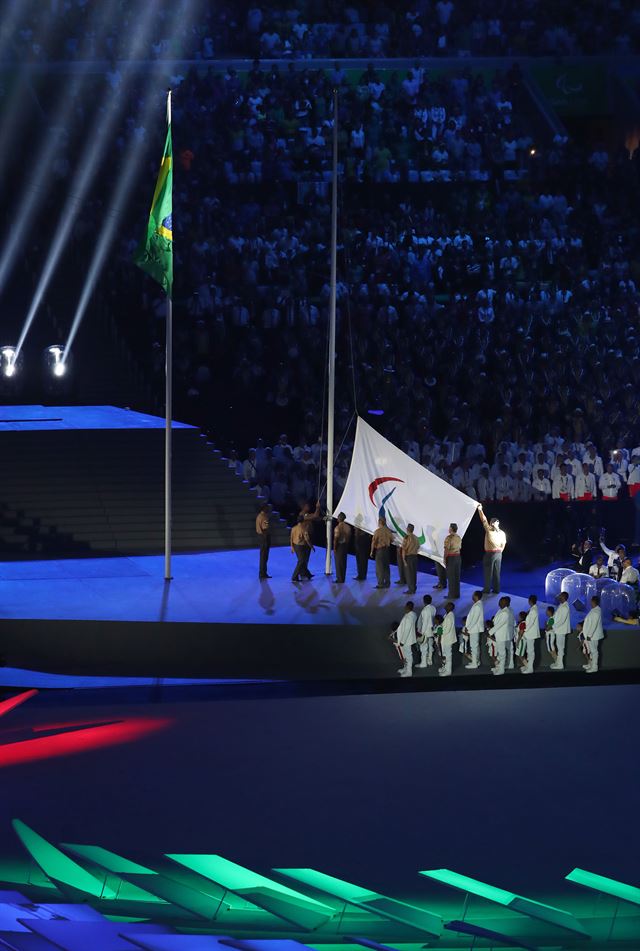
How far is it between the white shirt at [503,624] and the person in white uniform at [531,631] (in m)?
0.22

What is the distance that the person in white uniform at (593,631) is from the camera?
18.9 meters

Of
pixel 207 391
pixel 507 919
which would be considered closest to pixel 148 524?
pixel 207 391

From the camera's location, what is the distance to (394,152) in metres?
36.8

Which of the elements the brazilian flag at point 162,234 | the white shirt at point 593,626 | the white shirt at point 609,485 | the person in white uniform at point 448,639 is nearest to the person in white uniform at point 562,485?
the white shirt at point 609,485

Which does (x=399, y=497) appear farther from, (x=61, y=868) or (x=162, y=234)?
(x=61, y=868)

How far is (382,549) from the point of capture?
2147 cm

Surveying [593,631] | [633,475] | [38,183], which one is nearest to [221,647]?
[593,631]

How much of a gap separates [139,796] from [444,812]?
10.3 ft

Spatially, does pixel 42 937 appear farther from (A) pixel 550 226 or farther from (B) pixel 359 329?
(A) pixel 550 226

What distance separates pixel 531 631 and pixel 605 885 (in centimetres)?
667

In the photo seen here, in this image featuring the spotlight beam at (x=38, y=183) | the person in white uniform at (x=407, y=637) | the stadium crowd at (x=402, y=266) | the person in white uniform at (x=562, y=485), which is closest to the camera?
the person in white uniform at (x=407, y=637)

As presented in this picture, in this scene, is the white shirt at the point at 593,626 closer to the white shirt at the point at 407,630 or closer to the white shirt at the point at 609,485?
the white shirt at the point at 407,630

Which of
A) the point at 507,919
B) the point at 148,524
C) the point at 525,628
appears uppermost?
the point at 148,524

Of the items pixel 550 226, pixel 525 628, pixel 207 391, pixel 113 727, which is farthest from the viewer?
pixel 550 226
